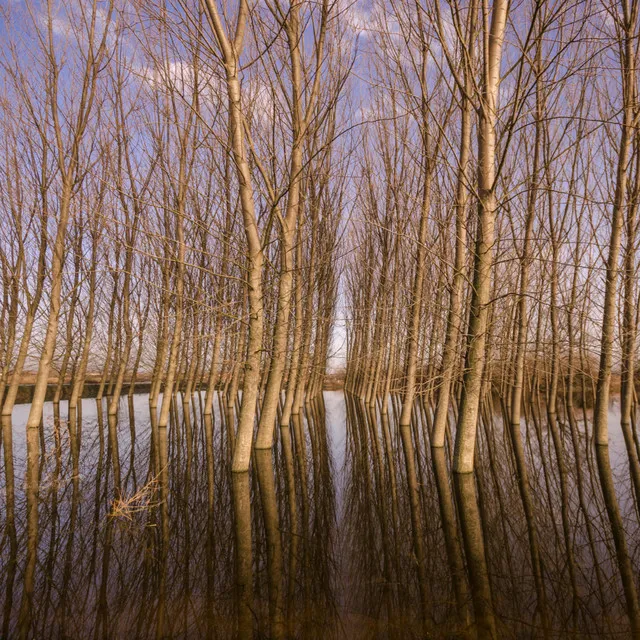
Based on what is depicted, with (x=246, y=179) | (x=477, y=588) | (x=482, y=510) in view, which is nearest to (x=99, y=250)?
(x=246, y=179)

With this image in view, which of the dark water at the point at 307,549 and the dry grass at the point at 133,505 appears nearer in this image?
the dark water at the point at 307,549

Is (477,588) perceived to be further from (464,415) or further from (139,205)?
(139,205)

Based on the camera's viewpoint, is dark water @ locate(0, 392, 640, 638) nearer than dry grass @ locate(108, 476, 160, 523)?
Yes

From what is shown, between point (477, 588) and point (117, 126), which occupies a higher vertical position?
point (117, 126)

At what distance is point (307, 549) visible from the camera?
143 inches

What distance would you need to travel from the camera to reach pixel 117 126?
42.8 feet

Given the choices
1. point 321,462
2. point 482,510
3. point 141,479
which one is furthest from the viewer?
point 321,462

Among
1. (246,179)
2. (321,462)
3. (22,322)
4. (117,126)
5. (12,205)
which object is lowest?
(321,462)

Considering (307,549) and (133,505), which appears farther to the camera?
(133,505)

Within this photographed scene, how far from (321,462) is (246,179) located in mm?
3834

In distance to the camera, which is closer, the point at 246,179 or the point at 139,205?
the point at 246,179

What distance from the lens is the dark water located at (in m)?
2.58

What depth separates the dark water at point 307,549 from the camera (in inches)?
102

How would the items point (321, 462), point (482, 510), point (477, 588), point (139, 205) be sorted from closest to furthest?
point (477, 588), point (482, 510), point (321, 462), point (139, 205)
